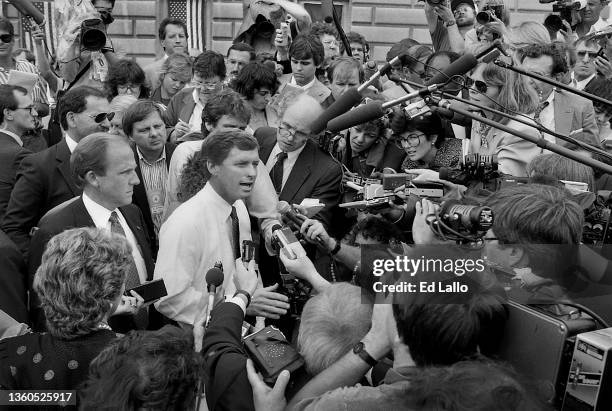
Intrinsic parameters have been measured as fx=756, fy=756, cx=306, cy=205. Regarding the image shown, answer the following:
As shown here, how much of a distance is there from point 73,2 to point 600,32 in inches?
205

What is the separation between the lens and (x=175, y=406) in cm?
203

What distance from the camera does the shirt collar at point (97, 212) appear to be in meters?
3.51

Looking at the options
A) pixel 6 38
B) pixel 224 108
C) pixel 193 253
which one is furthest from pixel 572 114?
pixel 6 38

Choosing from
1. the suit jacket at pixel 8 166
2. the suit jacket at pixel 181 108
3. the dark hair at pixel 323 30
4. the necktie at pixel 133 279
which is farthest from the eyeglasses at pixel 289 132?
the dark hair at pixel 323 30

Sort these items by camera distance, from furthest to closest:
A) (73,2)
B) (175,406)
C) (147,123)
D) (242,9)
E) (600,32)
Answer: (242,9) → (73,2) → (600,32) → (147,123) → (175,406)

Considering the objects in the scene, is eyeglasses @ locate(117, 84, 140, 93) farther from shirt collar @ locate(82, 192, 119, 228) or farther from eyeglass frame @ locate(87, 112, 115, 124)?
shirt collar @ locate(82, 192, 119, 228)

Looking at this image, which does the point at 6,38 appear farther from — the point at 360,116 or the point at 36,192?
the point at 360,116

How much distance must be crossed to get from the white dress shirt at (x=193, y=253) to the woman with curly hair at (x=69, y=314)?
2.43 ft

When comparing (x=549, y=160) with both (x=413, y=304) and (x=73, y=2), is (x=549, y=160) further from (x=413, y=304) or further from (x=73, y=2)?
(x=73, y=2)

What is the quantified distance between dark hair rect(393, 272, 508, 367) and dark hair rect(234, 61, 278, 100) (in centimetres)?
386

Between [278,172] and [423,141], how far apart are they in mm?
939

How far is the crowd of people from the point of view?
2043mm

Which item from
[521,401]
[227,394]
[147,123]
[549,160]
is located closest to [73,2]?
[147,123]

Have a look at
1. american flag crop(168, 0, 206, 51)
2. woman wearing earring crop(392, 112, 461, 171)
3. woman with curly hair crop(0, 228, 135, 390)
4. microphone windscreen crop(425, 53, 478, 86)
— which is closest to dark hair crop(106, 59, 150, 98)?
woman wearing earring crop(392, 112, 461, 171)
